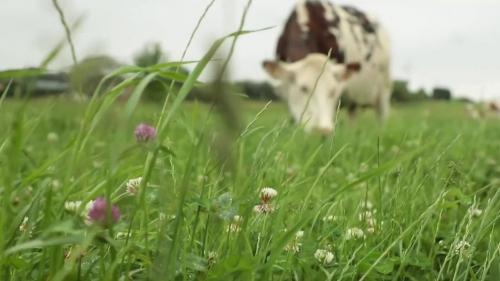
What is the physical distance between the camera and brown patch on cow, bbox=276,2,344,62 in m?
9.78

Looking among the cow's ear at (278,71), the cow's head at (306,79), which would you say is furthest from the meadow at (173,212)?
the cow's ear at (278,71)

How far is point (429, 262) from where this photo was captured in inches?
64.7

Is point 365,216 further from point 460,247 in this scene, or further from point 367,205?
point 367,205

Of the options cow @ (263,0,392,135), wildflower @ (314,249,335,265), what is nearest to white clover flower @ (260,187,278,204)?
wildflower @ (314,249,335,265)

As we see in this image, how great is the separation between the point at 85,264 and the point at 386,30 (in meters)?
11.1

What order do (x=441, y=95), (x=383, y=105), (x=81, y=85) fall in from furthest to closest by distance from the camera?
(x=383, y=105)
(x=441, y=95)
(x=81, y=85)

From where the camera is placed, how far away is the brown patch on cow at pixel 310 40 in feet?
32.1

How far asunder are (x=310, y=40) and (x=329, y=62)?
0.62 m

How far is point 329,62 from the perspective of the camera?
9.34m

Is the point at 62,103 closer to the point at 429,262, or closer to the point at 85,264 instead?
the point at 85,264

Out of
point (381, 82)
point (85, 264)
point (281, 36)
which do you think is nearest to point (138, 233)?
point (85, 264)

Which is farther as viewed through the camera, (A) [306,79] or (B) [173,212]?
(A) [306,79]

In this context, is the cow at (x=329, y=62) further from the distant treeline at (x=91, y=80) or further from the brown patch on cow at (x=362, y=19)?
the distant treeline at (x=91, y=80)

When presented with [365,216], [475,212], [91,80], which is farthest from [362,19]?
[91,80]
